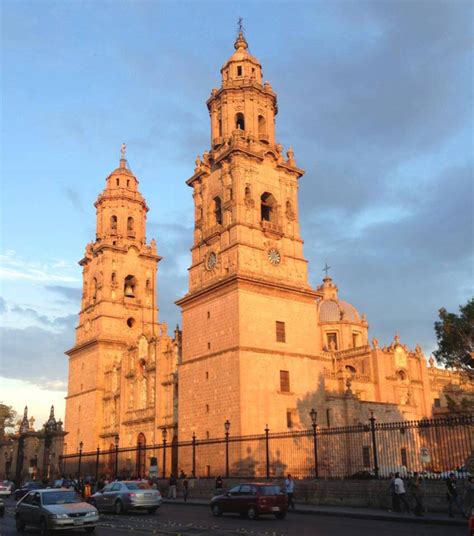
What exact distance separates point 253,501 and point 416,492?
572 cm

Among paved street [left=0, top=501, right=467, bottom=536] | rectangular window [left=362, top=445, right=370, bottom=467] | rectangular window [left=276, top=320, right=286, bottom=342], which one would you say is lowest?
paved street [left=0, top=501, right=467, bottom=536]

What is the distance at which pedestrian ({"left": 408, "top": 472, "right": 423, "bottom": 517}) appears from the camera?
20.8 meters

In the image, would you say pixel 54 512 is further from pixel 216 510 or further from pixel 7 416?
pixel 7 416

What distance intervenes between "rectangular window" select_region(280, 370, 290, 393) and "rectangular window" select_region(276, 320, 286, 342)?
210 cm

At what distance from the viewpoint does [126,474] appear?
48.2 metres

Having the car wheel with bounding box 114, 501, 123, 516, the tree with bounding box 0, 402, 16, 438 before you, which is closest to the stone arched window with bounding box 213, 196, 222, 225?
the car wheel with bounding box 114, 501, 123, 516

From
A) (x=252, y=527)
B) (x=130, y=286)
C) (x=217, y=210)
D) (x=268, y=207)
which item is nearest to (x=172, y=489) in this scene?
(x=252, y=527)

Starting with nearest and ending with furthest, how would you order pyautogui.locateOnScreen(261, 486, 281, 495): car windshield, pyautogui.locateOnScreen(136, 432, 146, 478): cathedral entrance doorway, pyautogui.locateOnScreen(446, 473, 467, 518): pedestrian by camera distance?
pyautogui.locateOnScreen(446, 473, 467, 518): pedestrian
pyautogui.locateOnScreen(261, 486, 281, 495): car windshield
pyautogui.locateOnScreen(136, 432, 146, 478): cathedral entrance doorway

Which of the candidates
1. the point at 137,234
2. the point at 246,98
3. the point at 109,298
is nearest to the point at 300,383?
the point at 246,98

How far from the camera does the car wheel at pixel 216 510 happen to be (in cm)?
2375

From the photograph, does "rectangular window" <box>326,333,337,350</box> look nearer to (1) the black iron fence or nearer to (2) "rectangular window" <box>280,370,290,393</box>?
(1) the black iron fence

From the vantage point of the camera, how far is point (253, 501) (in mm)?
22328

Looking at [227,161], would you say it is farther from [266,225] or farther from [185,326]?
[185,326]

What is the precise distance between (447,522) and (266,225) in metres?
25.6
